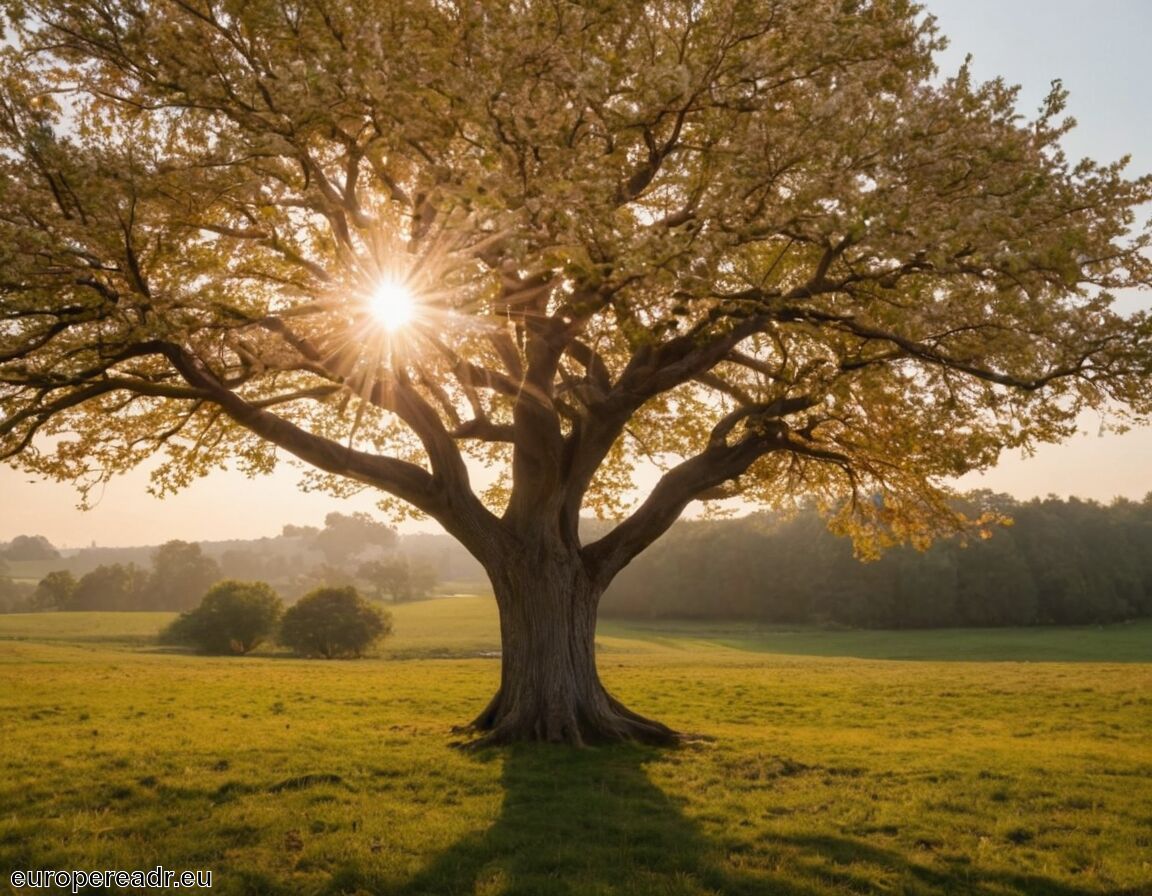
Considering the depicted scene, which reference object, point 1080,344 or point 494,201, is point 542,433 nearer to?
point 494,201

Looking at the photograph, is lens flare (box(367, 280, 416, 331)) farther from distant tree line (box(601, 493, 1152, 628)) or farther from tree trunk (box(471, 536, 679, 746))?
distant tree line (box(601, 493, 1152, 628))

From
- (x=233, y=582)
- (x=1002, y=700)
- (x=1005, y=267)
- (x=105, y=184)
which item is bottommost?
(x=1002, y=700)

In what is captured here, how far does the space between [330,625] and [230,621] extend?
25.0 ft

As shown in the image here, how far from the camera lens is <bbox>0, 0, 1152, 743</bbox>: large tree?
11.5m

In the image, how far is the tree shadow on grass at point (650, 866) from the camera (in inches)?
321

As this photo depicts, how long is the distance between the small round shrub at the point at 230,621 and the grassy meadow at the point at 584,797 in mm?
34412

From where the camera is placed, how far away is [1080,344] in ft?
41.3

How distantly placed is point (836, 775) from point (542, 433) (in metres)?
8.26

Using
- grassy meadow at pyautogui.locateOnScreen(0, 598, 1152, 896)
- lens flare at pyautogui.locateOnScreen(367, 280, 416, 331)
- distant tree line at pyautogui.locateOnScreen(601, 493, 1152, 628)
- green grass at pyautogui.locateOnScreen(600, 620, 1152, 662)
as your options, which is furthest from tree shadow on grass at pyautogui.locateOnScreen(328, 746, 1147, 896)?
distant tree line at pyautogui.locateOnScreen(601, 493, 1152, 628)

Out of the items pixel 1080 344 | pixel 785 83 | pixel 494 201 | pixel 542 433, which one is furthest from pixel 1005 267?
pixel 542 433

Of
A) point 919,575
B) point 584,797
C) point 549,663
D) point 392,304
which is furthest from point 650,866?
point 919,575

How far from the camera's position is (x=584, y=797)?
11828 millimetres

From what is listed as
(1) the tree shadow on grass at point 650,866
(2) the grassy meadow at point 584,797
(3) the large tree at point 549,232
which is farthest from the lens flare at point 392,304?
(1) the tree shadow on grass at point 650,866

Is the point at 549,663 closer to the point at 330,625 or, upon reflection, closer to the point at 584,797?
the point at 584,797
